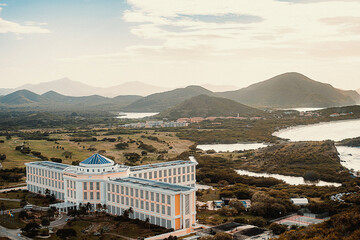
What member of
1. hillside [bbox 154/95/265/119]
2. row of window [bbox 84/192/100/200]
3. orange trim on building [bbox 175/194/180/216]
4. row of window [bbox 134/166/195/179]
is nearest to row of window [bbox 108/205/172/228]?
orange trim on building [bbox 175/194/180/216]

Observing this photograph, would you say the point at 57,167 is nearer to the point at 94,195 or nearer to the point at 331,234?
the point at 94,195

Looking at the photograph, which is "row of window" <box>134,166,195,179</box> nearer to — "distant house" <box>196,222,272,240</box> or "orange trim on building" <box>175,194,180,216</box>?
"orange trim on building" <box>175,194,180,216</box>

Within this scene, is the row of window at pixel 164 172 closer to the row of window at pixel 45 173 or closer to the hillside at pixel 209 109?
the row of window at pixel 45 173

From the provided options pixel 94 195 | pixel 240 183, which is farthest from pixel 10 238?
pixel 240 183

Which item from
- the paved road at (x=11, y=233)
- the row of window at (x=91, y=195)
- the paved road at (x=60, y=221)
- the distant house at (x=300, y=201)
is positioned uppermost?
the row of window at (x=91, y=195)

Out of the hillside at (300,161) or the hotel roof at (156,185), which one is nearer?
the hotel roof at (156,185)

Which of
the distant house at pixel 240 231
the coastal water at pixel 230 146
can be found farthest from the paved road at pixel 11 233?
the coastal water at pixel 230 146

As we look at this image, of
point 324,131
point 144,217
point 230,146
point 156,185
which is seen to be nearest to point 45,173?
point 144,217
